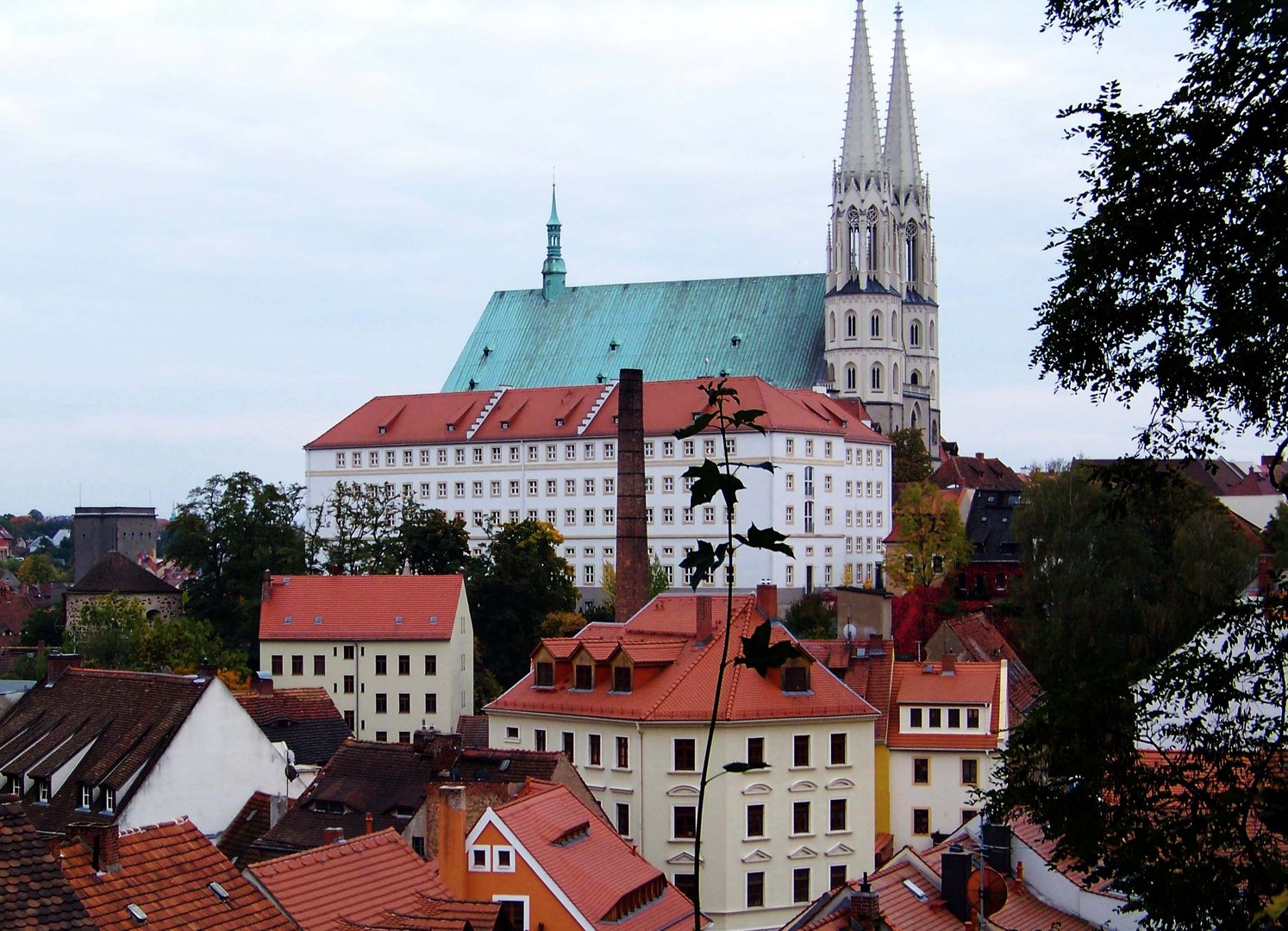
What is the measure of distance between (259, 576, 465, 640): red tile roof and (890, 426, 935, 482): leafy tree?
52.4 m

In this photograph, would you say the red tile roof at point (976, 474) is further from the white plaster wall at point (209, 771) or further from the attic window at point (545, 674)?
the white plaster wall at point (209, 771)

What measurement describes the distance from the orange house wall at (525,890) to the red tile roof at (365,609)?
4156 cm

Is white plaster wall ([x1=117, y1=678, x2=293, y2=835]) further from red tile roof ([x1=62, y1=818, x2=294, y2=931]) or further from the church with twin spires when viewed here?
the church with twin spires

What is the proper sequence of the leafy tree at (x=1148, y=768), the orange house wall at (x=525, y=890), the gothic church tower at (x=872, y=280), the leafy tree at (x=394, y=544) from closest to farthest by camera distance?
the leafy tree at (x=1148, y=768) < the orange house wall at (x=525, y=890) < the leafy tree at (x=394, y=544) < the gothic church tower at (x=872, y=280)

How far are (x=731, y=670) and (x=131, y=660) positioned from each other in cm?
3117

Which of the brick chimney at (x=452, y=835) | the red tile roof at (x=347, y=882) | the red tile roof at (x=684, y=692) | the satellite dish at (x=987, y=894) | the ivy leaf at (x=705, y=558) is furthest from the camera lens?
the red tile roof at (x=684, y=692)

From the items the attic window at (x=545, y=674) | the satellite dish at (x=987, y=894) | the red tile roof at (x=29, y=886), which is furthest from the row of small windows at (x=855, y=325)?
the red tile roof at (x=29, y=886)

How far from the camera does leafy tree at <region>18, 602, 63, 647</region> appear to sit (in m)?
94.2

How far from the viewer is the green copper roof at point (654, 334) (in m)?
133

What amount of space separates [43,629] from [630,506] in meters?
31.2

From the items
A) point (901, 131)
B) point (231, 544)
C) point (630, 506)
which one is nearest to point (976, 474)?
point (901, 131)

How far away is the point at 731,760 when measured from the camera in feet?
145

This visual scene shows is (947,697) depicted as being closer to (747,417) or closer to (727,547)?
(747,417)

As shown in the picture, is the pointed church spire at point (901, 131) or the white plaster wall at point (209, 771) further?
the pointed church spire at point (901, 131)
